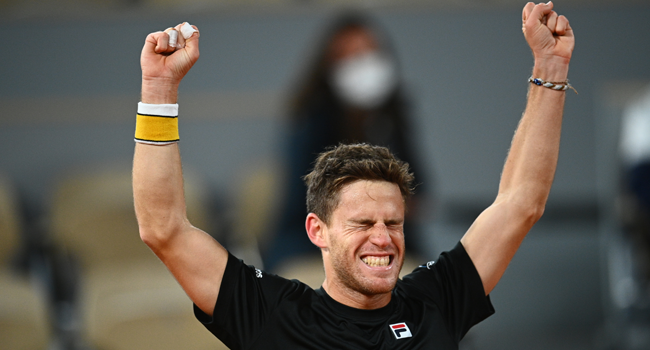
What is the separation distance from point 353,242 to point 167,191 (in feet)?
1.67

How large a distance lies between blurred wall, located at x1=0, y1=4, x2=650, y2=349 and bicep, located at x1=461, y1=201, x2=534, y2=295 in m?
2.74

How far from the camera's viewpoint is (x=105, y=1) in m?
4.89

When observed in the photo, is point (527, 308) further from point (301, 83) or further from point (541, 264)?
point (301, 83)

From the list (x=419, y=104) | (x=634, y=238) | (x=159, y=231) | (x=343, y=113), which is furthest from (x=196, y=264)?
(x=634, y=238)

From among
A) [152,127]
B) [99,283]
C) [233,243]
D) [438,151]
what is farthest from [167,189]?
[438,151]

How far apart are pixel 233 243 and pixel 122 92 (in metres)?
1.41

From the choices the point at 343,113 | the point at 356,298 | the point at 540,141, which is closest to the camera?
the point at 356,298

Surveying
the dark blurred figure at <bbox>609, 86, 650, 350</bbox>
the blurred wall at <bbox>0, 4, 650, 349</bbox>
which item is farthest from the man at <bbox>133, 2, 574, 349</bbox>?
the dark blurred figure at <bbox>609, 86, 650, 350</bbox>

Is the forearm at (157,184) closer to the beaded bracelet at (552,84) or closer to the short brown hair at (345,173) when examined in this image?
the short brown hair at (345,173)

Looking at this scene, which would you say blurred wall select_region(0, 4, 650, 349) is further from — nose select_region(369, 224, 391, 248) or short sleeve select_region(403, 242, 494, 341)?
nose select_region(369, 224, 391, 248)

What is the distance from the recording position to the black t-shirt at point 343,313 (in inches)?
71.8

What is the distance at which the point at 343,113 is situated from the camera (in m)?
4.34

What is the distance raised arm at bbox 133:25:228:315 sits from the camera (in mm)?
1723

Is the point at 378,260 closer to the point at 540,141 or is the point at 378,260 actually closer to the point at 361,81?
the point at 540,141
